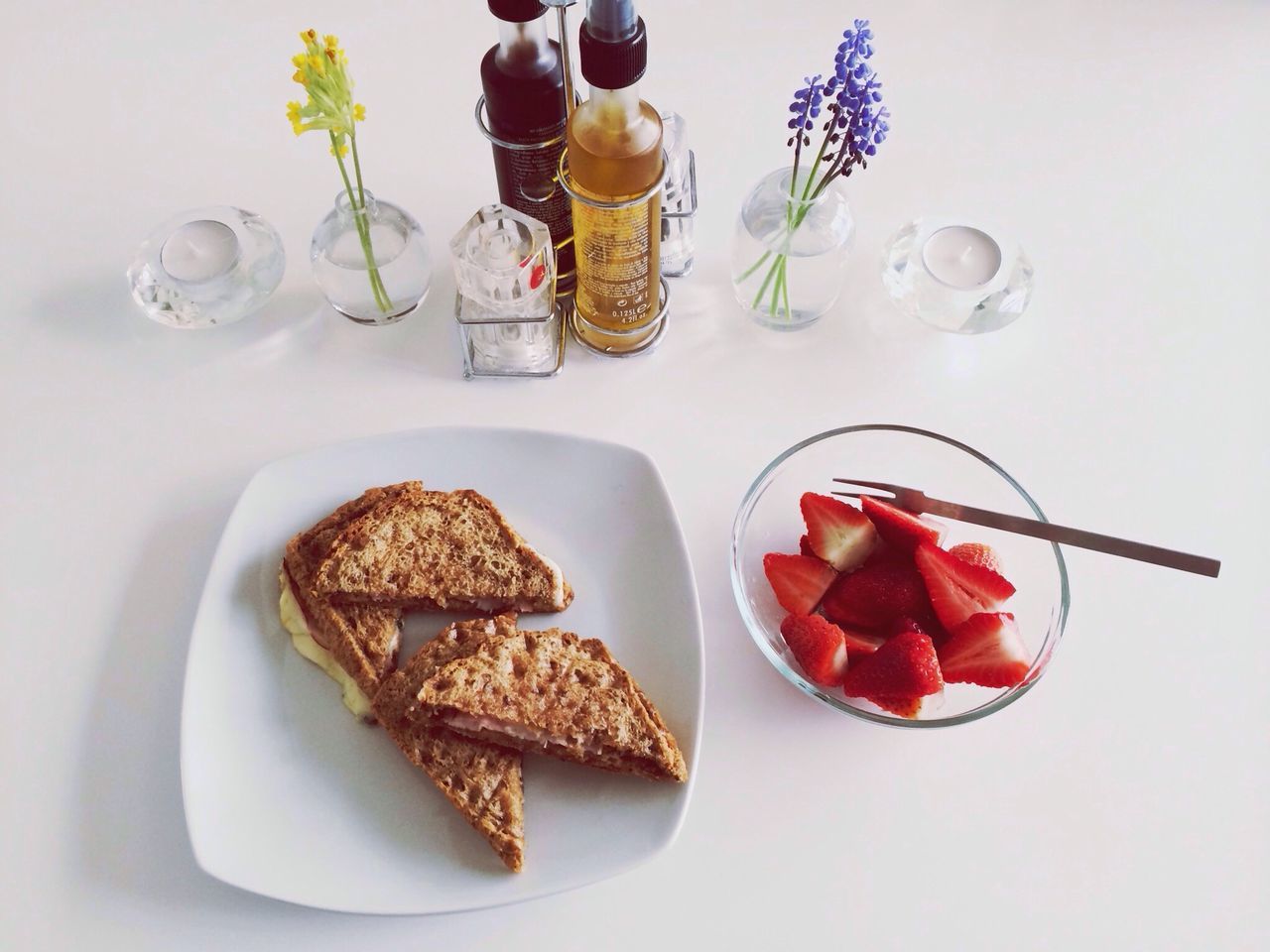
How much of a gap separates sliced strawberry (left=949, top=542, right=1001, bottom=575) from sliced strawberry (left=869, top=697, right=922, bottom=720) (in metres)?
0.17

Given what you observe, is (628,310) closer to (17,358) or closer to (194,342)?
(194,342)

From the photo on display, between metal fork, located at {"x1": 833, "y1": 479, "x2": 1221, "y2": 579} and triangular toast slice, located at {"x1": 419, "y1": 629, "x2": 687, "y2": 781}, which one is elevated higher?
metal fork, located at {"x1": 833, "y1": 479, "x2": 1221, "y2": 579}

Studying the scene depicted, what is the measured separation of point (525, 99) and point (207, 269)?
0.48 metres

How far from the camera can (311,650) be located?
114 cm

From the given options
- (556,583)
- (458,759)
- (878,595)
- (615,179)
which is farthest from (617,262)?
(458,759)

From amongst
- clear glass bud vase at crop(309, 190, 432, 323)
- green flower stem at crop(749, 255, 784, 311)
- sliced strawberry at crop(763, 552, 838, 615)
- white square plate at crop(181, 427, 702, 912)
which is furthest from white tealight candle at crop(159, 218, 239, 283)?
sliced strawberry at crop(763, 552, 838, 615)

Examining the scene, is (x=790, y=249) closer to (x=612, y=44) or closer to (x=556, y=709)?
(x=612, y=44)

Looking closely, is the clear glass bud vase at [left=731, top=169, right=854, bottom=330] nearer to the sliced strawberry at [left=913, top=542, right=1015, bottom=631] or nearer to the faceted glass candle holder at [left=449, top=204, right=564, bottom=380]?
the faceted glass candle holder at [left=449, top=204, right=564, bottom=380]

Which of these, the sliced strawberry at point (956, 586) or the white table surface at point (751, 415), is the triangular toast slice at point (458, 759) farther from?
the sliced strawberry at point (956, 586)

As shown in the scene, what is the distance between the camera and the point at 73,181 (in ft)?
4.86

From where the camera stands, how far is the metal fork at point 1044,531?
3.42 feet

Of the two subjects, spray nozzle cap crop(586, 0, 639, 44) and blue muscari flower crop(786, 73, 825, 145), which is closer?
spray nozzle cap crop(586, 0, 639, 44)

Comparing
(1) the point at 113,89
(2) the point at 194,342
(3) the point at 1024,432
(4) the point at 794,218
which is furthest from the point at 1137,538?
(1) the point at 113,89

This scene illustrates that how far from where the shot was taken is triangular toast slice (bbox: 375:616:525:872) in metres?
1.02
